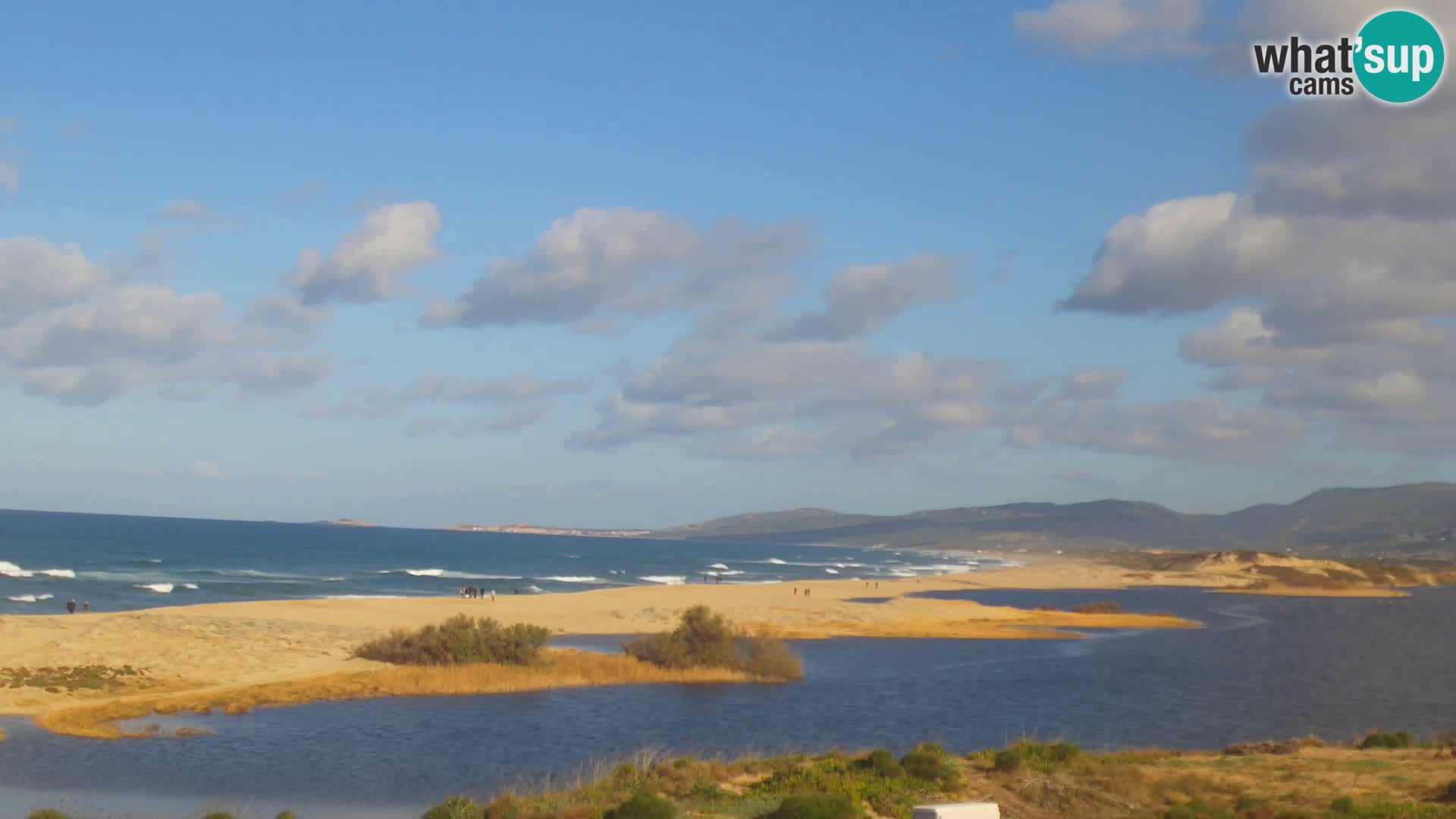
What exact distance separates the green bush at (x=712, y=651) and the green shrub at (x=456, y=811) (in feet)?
96.2

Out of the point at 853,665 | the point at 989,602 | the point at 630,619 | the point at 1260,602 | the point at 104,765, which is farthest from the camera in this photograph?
the point at 1260,602

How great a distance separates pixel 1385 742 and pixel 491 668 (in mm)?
29540

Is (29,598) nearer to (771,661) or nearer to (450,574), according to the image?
(771,661)

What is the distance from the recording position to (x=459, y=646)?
155 feet

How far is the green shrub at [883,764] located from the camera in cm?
2347

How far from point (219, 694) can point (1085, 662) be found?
39035 mm

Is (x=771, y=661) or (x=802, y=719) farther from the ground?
(x=771, y=661)

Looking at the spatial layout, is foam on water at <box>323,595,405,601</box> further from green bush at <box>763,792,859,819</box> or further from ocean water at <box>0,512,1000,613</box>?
green bush at <box>763,792,859,819</box>

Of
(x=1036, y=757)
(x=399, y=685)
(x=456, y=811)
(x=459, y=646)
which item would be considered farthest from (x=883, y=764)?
(x=459, y=646)

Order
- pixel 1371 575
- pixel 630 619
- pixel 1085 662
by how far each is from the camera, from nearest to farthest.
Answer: pixel 1085 662
pixel 630 619
pixel 1371 575

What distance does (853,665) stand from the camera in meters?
55.5

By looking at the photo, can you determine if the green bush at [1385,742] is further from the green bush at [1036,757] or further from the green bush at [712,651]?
the green bush at [712,651]

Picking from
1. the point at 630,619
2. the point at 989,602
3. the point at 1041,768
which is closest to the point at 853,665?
the point at 630,619

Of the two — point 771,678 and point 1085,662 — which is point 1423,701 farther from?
point 771,678
